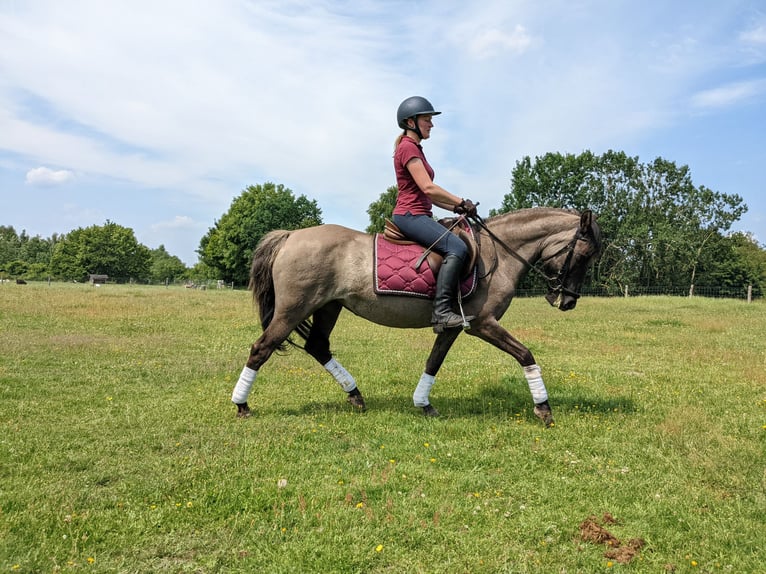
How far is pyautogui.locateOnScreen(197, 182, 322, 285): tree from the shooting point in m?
71.4

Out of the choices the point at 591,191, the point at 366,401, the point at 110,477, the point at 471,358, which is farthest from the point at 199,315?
the point at 591,191

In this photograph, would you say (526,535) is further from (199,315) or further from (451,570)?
(199,315)

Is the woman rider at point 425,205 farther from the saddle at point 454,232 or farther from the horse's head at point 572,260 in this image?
the horse's head at point 572,260

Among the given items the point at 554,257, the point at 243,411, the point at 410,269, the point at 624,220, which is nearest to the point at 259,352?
the point at 243,411

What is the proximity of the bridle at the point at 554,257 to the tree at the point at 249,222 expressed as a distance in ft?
Answer: 209

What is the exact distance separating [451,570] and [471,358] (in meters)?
8.84

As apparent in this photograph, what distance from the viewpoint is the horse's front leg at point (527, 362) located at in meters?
6.85

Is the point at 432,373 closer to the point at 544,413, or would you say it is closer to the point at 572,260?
the point at 544,413

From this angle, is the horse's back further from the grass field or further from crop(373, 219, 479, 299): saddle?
the grass field

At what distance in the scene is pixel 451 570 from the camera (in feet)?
11.6

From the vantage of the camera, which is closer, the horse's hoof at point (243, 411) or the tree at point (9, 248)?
the horse's hoof at point (243, 411)

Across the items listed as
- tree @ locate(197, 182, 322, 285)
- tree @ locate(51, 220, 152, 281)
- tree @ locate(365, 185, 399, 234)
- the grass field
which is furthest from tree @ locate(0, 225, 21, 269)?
the grass field

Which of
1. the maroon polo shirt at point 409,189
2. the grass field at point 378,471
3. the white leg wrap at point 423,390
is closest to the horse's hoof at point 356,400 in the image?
the grass field at point 378,471

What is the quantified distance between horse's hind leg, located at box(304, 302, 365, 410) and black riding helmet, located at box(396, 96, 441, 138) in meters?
2.72
